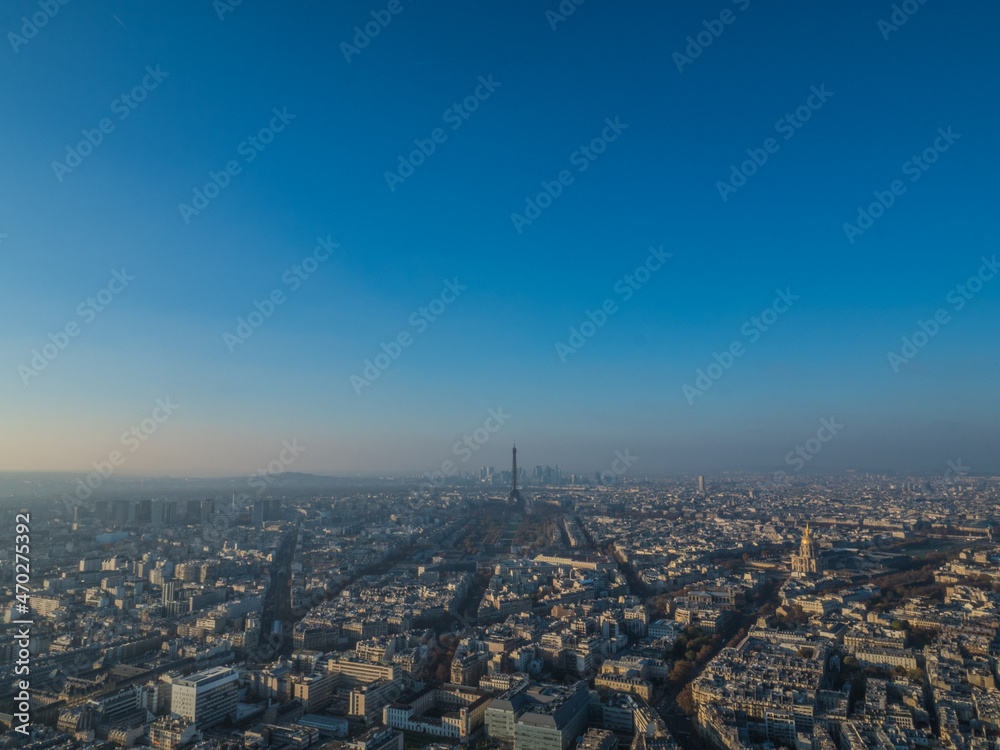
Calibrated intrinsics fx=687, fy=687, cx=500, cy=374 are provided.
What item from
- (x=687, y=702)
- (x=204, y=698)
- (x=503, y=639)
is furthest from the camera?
(x=503, y=639)

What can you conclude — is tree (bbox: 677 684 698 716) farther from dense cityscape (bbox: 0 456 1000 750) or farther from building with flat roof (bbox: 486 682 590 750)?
building with flat roof (bbox: 486 682 590 750)

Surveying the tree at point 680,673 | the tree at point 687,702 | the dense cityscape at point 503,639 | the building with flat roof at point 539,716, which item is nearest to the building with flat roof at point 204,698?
Answer: the dense cityscape at point 503,639

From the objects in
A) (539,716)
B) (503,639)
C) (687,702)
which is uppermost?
(539,716)

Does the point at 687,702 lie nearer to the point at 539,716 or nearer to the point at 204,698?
the point at 539,716

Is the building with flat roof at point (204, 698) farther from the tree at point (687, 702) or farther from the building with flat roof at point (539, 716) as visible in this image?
the tree at point (687, 702)

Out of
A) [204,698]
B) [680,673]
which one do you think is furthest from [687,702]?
[204,698]

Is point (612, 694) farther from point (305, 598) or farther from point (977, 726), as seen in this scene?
point (305, 598)

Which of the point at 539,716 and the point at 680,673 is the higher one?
the point at 539,716

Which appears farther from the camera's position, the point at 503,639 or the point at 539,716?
the point at 503,639
